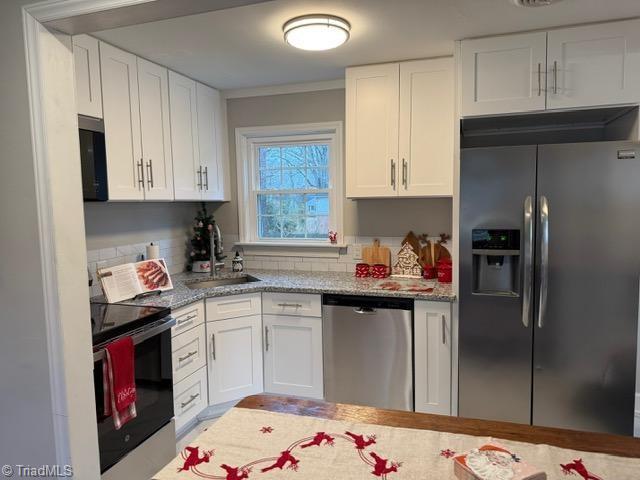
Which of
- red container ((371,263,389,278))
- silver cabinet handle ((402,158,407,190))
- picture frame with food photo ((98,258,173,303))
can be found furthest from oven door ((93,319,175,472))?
silver cabinet handle ((402,158,407,190))

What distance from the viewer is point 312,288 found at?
2863 millimetres

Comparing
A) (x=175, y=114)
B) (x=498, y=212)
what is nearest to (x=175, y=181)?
(x=175, y=114)

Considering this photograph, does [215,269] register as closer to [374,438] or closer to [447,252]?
[447,252]

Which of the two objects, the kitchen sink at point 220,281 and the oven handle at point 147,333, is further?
the kitchen sink at point 220,281

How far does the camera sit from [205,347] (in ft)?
9.33

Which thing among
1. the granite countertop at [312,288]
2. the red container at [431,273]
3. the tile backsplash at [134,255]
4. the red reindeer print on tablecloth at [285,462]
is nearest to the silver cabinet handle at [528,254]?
the granite countertop at [312,288]

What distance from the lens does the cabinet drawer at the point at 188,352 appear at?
257 cm

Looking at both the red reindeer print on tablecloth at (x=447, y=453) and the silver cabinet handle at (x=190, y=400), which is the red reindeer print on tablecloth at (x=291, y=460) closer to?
the red reindeer print on tablecloth at (x=447, y=453)

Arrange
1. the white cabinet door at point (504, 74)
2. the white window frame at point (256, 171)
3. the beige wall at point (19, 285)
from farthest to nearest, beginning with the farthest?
the white window frame at point (256, 171) < the white cabinet door at point (504, 74) < the beige wall at point (19, 285)

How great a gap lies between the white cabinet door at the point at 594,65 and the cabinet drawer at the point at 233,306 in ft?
7.07

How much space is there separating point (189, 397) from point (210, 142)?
6.12ft

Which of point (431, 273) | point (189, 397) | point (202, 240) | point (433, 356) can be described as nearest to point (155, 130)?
point (202, 240)

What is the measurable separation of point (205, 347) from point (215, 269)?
0.76 m

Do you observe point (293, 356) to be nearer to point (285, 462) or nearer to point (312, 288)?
point (312, 288)
